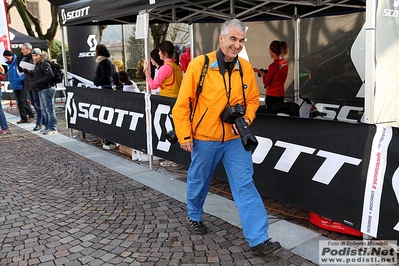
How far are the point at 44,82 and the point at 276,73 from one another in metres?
5.06

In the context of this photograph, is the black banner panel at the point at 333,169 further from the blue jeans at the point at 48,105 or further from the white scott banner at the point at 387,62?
the blue jeans at the point at 48,105

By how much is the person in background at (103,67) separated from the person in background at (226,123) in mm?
4777

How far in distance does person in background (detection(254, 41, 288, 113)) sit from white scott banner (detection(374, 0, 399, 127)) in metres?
2.94

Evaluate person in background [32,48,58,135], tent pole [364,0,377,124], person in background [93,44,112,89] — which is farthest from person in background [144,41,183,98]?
person in background [32,48,58,135]

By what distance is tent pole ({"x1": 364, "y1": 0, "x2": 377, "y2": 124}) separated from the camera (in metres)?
3.07

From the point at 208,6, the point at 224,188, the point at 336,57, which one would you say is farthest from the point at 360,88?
the point at 224,188

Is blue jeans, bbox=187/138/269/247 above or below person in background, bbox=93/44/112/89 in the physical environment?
below

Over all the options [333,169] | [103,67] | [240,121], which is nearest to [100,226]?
[240,121]

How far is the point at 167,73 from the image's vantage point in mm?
5535

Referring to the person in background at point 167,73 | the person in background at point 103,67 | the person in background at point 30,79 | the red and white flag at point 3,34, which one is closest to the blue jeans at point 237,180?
the person in background at point 167,73

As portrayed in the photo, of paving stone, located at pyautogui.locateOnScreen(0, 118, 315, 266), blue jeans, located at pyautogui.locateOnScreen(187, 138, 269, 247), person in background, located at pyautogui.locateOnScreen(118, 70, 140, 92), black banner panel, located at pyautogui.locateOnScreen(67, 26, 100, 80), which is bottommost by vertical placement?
paving stone, located at pyautogui.locateOnScreen(0, 118, 315, 266)

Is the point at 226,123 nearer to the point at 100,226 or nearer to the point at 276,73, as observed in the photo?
the point at 100,226

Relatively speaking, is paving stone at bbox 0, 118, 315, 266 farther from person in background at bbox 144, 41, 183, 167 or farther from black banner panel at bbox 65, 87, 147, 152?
person in background at bbox 144, 41, 183, 167

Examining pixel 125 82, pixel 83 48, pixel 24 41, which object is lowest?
pixel 125 82
